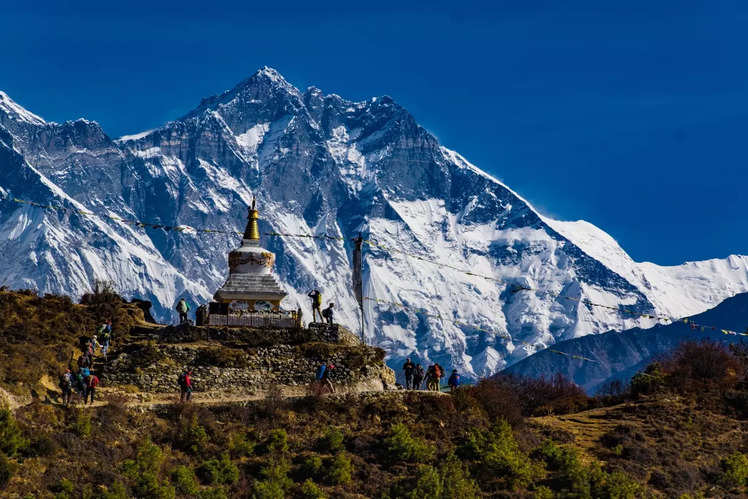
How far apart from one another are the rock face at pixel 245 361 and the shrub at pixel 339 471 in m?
7.88

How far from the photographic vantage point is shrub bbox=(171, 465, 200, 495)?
5112 cm

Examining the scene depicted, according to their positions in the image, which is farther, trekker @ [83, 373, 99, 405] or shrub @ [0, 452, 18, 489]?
trekker @ [83, 373, 99, 405]

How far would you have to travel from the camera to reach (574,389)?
91562 millimetres

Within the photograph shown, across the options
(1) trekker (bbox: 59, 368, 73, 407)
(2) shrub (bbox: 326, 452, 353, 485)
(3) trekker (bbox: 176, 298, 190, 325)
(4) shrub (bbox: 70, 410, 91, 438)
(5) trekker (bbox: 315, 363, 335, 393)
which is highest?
(3) trekker (bbox: 176, 298, 190, 325)

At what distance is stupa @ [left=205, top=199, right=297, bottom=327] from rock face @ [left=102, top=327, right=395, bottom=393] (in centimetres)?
156

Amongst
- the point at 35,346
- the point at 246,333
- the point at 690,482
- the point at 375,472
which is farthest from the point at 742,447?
the point at 35,346

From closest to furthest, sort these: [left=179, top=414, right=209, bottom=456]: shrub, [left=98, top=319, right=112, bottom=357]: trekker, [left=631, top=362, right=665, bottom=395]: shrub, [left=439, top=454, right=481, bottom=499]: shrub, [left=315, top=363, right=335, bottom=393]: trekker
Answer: [left=439, top=454, right=481, bottom=499]: shrub, [left=179, top=414, right=209, bottom=456]: shrub, [left=315, top=363, right=335, bottom=393]: trekker, [left=98, top=319, right=112, bottom=357]: trekker, [left=631, top=362, right=665, bottom=395]: shrub

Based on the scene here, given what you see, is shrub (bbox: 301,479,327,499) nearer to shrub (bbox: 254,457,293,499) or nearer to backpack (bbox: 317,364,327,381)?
shrub (bbox: 254,457,293,499)

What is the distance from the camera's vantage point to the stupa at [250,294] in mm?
67500

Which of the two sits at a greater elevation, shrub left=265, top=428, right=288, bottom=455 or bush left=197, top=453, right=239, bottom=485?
shrub left=265, top=428, right=288, bottom=455

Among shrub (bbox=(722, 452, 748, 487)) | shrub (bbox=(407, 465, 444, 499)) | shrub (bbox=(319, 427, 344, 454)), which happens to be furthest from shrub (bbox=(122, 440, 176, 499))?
shrub (bbox=(722, 452, 748, 487))

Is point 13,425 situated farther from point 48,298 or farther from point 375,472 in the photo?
point 48,298

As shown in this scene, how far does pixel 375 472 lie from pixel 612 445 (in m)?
A: 13.5

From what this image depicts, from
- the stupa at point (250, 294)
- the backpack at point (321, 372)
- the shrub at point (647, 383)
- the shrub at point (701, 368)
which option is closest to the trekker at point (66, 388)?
the backpack at point (321, 372)
